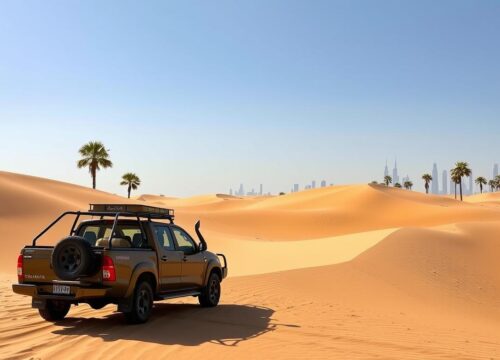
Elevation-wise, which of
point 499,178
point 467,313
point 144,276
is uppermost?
point 499,178

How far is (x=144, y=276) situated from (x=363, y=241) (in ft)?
Answer: 61.0

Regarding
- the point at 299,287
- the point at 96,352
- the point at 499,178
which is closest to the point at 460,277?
the point at 299,287

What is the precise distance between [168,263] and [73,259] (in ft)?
6.82

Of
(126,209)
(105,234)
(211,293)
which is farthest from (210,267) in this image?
(126,209)

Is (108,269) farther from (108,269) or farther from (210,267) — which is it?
(210,267)

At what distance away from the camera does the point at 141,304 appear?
1019 centimetres

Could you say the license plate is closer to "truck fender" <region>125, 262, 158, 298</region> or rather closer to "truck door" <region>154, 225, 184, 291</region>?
"truck fender" <region>125, 262, 158, 298</region>

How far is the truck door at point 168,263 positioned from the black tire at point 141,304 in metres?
0.49

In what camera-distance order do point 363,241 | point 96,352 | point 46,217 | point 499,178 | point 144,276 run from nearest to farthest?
point 96,352 < point 144,276 < point 363,241 < point 46,217 < point 499,178

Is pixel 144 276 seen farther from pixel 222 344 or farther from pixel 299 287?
pixel 299 287

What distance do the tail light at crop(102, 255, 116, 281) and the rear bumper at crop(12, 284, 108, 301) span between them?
0.20m

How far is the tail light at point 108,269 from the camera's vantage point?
31.0ft

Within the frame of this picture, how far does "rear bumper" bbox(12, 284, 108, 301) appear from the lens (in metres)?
9.30

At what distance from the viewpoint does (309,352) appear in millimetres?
8203
